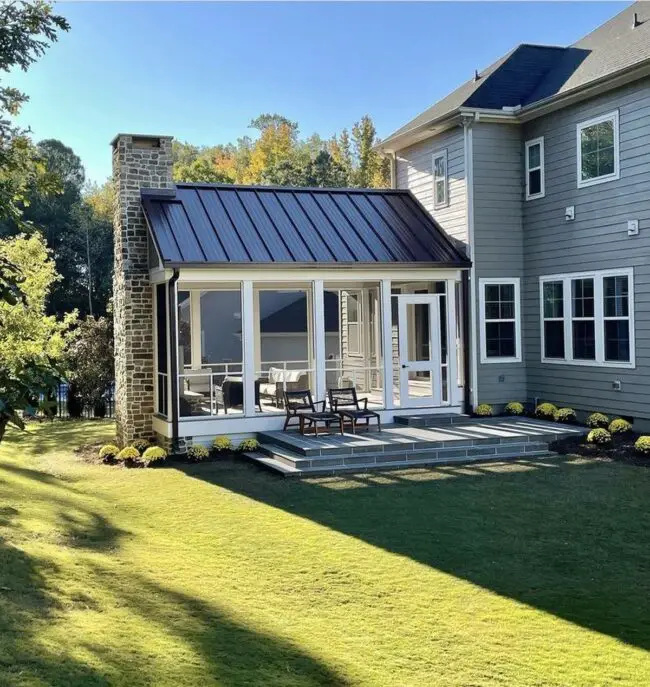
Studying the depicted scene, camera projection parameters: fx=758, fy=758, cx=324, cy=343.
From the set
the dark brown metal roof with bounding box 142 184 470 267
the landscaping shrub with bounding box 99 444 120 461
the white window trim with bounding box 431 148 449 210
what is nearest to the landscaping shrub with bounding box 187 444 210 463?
the landscaping shrub with bounding box 99 444 120 461

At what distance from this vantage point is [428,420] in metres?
13.5

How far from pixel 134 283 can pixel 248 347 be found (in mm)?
2526

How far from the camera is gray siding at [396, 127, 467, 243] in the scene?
15039 mm

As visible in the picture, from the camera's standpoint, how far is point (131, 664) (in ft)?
14.2

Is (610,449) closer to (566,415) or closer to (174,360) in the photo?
(566,415)

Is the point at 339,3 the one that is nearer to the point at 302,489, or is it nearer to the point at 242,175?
the point at 242,175

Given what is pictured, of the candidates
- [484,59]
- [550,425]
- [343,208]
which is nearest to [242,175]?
[484,59]

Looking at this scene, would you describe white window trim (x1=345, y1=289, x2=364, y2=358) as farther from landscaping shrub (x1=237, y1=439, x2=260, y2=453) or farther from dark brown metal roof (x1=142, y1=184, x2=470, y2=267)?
landscaping shrub (x1=237, y1=439, x2=260, y2=453)

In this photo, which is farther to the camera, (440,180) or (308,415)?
(440,180)

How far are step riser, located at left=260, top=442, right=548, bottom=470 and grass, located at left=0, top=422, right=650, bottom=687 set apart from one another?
23.2 inches

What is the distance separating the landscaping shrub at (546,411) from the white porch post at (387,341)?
2.88m

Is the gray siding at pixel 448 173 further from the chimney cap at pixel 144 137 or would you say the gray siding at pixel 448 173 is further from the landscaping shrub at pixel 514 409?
the chimney cap at pixel 144 137

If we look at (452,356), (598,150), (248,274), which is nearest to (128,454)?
(248,274)

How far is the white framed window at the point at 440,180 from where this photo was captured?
1558 cm
